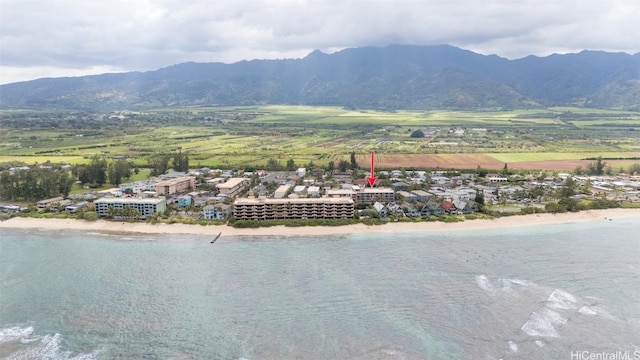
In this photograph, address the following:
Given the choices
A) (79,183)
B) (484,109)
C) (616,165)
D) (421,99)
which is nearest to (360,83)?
(421,99)

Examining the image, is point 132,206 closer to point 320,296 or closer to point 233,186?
point 233,186

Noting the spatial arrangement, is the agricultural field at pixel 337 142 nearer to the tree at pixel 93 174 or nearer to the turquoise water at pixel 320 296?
the tree at pixel 93 174

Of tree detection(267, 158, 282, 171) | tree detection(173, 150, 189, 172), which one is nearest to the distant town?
tree detection(173, 150, 189, 172)

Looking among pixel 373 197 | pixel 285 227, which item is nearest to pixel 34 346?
pixel 285 227

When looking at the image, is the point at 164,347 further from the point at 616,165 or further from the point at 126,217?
the point at 616,165

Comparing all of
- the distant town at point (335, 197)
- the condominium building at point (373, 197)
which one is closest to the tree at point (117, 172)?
the distant town at point (335, 197)

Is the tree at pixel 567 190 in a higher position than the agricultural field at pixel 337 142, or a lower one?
lower

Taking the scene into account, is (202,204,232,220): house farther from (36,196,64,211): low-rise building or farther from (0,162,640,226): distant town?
(36,196,64,211): low-rise building
